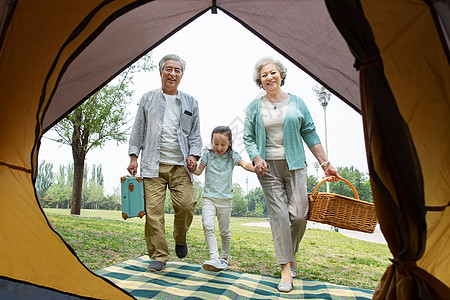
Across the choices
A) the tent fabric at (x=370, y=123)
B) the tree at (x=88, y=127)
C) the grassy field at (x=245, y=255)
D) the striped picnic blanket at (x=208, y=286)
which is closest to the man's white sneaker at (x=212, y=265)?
the striped picnic blanket at (x=208, y=286)

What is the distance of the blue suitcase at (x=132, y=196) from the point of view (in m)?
2.80

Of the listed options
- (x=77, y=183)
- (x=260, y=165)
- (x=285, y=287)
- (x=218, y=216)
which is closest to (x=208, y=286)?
(x=285, y=287)

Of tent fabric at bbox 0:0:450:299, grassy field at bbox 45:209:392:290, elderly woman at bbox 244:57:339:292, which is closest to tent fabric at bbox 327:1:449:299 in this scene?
tent fabric at bbox 0:0:450:299

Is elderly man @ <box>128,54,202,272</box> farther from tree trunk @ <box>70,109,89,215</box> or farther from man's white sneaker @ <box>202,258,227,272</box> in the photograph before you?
tree trunk @ <box>70,109,89,215</box>

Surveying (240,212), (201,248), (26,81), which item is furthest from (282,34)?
(240,212)

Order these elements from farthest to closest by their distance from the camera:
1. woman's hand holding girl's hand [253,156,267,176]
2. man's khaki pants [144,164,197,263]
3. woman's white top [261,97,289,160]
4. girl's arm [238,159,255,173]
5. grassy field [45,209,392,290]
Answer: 1. grassy field [45,209,392,290]
2. man's khaki pants [144,164,197,263]
3. girl's arm [238,159,255,173]
4. woman's white top [261,97,289,160]
5. woman's hand holding girl's hand [253,156,267,176]

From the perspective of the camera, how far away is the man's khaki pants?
2742 millimetres

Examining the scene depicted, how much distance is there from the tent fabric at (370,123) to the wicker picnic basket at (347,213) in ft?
2.67

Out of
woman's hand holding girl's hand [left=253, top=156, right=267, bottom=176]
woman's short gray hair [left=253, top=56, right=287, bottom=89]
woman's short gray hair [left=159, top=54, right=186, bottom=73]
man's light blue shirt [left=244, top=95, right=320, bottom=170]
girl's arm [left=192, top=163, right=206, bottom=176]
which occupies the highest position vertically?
woman's short gray hair [left=159, top=54, right=186, bottom=73]

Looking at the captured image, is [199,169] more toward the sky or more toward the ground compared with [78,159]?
more toward the ground

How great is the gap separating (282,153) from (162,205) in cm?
108

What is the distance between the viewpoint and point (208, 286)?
7.72 ft

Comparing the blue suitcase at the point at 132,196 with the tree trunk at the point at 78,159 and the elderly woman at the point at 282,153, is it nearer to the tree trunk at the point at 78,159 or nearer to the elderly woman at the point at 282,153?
the elderly woman at the point at 282,153

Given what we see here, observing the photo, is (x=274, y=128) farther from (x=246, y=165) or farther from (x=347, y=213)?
(x=347, y=213)
